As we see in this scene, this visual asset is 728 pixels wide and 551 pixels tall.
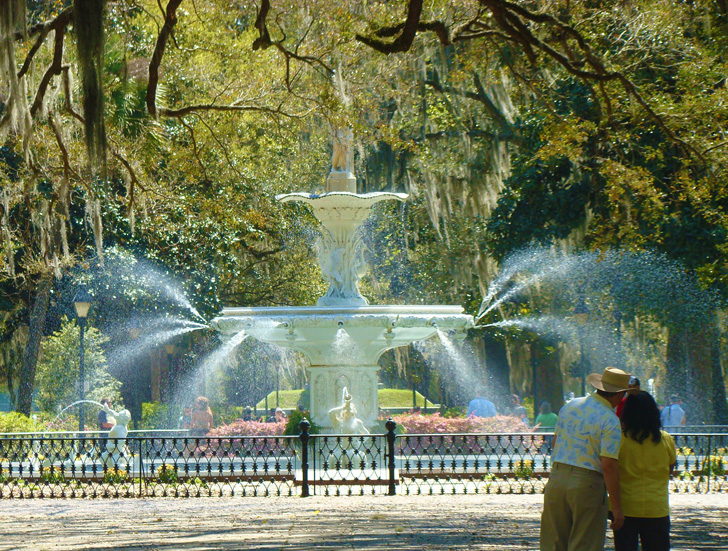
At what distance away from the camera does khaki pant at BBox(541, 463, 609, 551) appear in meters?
5.99

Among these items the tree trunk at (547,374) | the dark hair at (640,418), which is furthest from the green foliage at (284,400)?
the dark hair at (640,418)

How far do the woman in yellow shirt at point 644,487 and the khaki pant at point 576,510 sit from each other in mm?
194

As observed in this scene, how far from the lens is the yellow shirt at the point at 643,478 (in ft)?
20.4

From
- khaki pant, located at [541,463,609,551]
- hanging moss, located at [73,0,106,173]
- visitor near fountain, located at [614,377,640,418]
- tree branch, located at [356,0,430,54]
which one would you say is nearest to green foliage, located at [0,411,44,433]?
hanging moss, located at [73,0,106,173]

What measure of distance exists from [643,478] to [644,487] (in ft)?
0.17

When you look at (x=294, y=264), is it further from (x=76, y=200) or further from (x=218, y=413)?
(x=76, y=200)

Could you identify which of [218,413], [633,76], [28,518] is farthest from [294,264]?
[28,518]

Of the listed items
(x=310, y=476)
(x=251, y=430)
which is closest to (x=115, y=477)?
(x=310, y=476)

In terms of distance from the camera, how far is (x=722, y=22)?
13211mm

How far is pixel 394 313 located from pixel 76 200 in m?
12.1

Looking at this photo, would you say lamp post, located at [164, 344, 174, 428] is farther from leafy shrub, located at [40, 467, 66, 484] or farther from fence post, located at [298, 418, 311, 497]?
fence post, located at [298, 418, 311, 497]

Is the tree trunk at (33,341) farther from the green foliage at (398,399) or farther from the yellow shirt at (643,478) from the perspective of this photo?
the green foliage at (398,399)

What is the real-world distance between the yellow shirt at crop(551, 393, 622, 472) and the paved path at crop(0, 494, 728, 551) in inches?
91.9

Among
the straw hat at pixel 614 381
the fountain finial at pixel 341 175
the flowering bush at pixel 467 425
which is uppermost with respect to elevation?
the fountain finial at pixel 341 175
